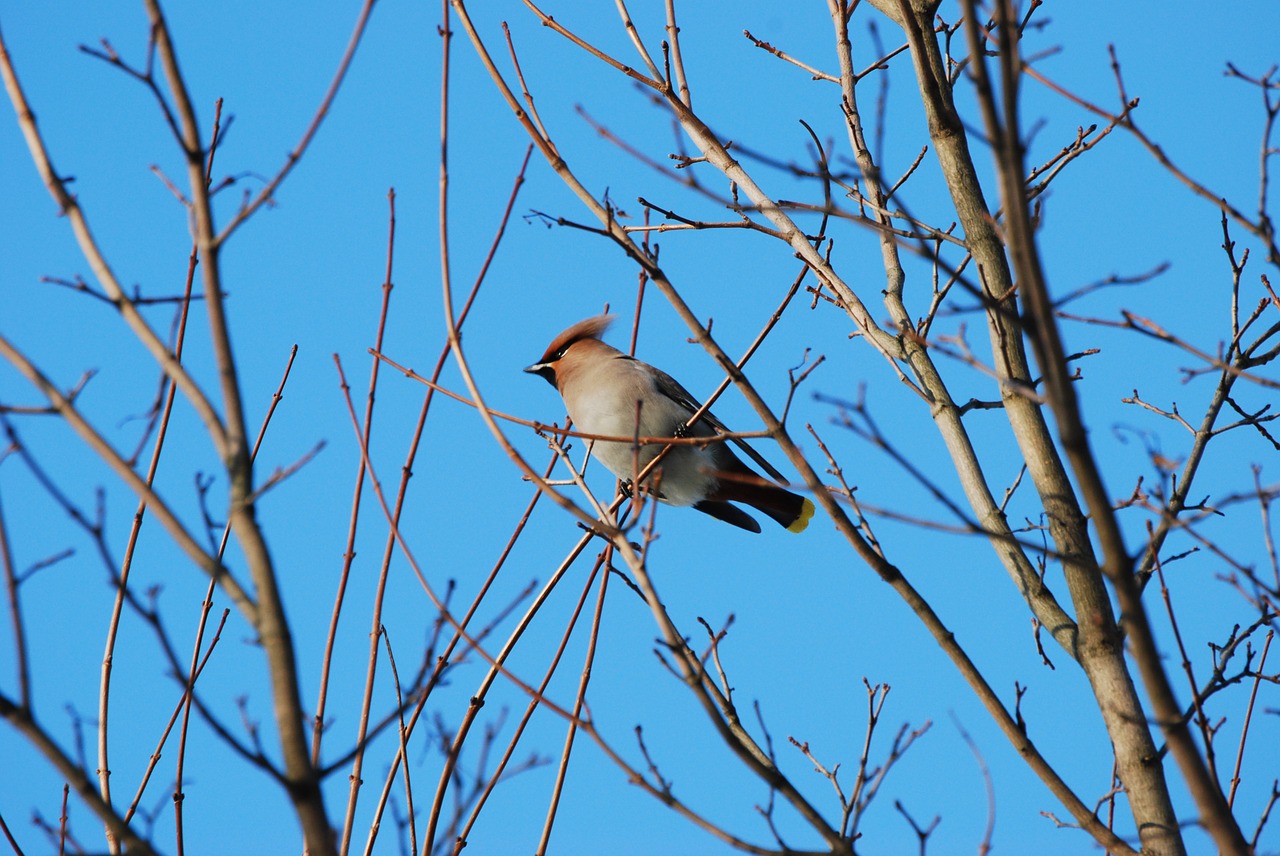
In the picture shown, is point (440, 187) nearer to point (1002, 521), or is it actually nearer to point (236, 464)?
point (236, 464)

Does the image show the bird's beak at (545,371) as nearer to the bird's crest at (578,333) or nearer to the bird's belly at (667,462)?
the bird's crest at (578,333)

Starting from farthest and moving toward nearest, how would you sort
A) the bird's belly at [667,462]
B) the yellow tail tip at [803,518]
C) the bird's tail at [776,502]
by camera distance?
the yellow tail tip at [803,518] < the bird's tail at [776,502] < the bird's belly at [667,462]

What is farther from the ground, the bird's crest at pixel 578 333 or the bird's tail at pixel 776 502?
the bird's crest at pixel 578 333

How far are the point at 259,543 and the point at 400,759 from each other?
111 centimetres

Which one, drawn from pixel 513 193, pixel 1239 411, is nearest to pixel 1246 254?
pixel 1239 411

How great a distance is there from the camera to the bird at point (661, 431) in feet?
14.8

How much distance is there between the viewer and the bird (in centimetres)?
452

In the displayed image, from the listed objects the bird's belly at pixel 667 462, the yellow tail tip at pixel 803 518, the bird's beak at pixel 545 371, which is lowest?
the yellow tail tip at pixel 803 518

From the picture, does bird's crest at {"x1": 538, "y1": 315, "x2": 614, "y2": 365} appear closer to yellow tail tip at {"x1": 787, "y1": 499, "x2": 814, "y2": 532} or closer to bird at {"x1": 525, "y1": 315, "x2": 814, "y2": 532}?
bird at {"x1": 525, "y1": 315, "x2": 814, "y2": 532}

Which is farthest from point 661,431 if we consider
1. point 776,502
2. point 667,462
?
point 776,502

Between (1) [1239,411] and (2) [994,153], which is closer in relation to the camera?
(2) [994,153]

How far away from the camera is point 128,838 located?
1.37m

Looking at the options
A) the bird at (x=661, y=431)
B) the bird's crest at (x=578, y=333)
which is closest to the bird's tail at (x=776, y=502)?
the bird at (x=661, y=431)

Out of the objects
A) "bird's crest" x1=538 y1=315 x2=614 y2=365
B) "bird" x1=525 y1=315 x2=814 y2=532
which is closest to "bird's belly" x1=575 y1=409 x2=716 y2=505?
"bird" x1=525 y1=315 x2=814 y2=532
